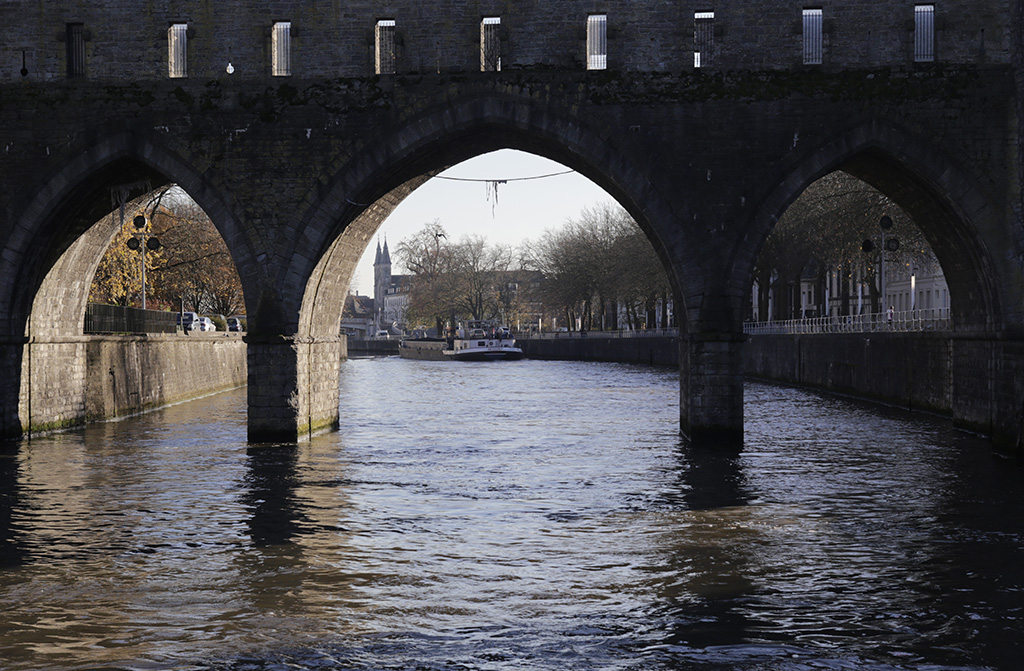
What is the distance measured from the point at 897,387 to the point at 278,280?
17686 millimetres

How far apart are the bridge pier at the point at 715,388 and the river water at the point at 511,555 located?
1.82 ft

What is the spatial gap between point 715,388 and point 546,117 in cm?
586

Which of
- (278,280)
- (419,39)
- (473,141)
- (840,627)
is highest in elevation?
(419,39)

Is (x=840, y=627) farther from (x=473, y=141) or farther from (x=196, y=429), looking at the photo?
(x=196, y=429)

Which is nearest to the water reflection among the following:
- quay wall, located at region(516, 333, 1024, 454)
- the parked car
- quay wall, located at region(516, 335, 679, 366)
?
quay wall, located at region(516, 333, 1024, 454)

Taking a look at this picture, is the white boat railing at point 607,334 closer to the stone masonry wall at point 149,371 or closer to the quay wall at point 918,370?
the quay wall at point 918,370

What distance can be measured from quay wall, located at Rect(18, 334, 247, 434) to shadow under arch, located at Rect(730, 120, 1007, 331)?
47.1 feet

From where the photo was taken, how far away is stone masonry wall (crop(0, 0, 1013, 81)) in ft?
71.0

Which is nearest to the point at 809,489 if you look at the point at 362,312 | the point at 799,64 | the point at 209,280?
the point at 799,64

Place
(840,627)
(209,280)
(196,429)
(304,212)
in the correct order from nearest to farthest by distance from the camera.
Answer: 1. (840,627)
2. (304,212)
3. (196,429)
4. (209,280)

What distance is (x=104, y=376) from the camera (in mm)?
28719

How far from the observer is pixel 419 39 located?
2219 cm

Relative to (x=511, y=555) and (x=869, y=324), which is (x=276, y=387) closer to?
(x=511, y=555)

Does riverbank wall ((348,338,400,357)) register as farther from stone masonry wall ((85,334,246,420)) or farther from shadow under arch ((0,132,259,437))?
shadow under arch ((0,132,259,437))
